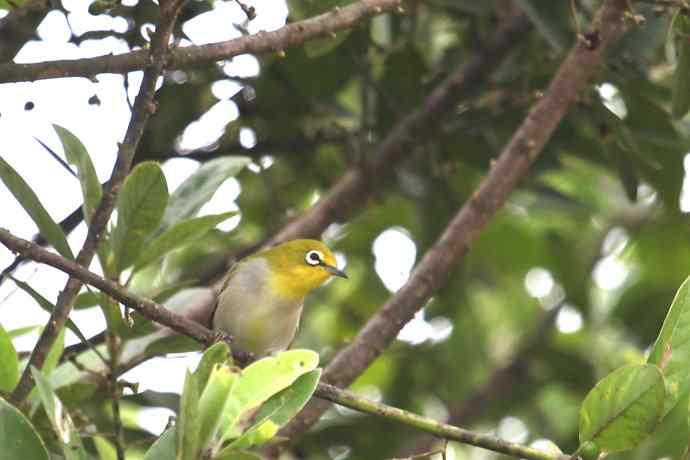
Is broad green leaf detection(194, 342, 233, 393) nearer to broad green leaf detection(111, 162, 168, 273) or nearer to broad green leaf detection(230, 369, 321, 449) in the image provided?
broad green leaf detection(230, 369, 321, 449)

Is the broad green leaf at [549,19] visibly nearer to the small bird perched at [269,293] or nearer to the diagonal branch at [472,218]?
the diagonal branch at [472,218]

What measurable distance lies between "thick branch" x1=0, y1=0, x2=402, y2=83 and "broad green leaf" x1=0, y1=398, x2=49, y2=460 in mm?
788

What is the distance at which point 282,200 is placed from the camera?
21.3 feet

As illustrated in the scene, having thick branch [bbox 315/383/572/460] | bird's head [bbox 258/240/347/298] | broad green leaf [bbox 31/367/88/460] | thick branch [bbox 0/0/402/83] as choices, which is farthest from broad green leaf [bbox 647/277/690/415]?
bird's head [bbox 258/240/347/298]

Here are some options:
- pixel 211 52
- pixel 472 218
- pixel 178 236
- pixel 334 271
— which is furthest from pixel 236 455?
pixel 334 271

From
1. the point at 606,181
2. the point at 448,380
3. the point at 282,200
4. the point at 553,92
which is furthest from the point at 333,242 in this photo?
the point at 553,92

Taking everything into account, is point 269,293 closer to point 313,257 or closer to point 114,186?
point 313,257

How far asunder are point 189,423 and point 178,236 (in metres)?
1.39

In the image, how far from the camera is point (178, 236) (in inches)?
157

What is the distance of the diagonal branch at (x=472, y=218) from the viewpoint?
429 centimetres

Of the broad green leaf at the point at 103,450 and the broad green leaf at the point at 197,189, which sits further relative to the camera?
the broad green leaf at the point at 197,189

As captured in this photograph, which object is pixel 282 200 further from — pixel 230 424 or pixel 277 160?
pixel 230 424

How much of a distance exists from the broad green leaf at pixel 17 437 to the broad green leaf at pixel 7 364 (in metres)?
0.73

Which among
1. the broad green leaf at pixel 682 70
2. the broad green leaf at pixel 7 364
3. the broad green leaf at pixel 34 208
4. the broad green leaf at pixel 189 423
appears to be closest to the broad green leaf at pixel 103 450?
the broad green leaf at pixel 7 364
